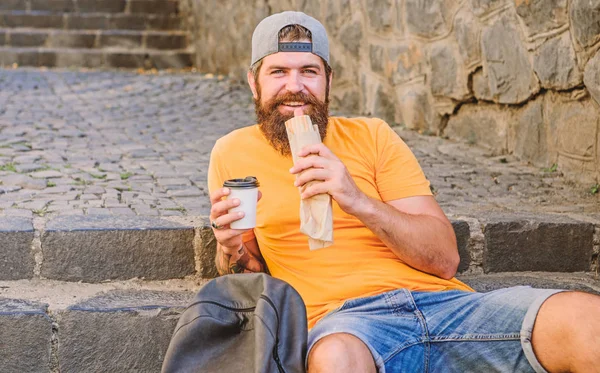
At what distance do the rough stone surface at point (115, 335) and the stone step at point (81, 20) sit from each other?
8.33 meters

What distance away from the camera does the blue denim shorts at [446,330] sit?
2.30 m

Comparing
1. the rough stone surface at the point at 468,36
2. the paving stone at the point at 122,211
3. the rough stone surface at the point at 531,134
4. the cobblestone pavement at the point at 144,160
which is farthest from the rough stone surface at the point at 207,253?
the rough stone surface at the point at 468,36

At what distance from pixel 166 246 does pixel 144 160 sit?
1793 millimetres

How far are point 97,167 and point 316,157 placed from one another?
246 cm

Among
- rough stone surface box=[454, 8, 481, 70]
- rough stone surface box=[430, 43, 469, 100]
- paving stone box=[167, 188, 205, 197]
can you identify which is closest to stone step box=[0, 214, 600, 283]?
paving stone box=[167, 188, 205, 197]

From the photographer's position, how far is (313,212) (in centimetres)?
237

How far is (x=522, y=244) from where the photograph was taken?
3375mm

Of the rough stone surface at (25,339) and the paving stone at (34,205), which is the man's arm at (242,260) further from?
the paving stone at (34,205)

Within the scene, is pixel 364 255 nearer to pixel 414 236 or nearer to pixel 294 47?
pixel 414 236

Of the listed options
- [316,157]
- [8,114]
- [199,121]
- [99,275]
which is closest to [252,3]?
[199,121]

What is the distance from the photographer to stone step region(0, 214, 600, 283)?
305cm

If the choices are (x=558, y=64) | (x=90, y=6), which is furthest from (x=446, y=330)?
(x=90, y=6)

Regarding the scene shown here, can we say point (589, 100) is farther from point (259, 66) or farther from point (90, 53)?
point (90, 53)

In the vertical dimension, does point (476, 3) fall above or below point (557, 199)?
above
